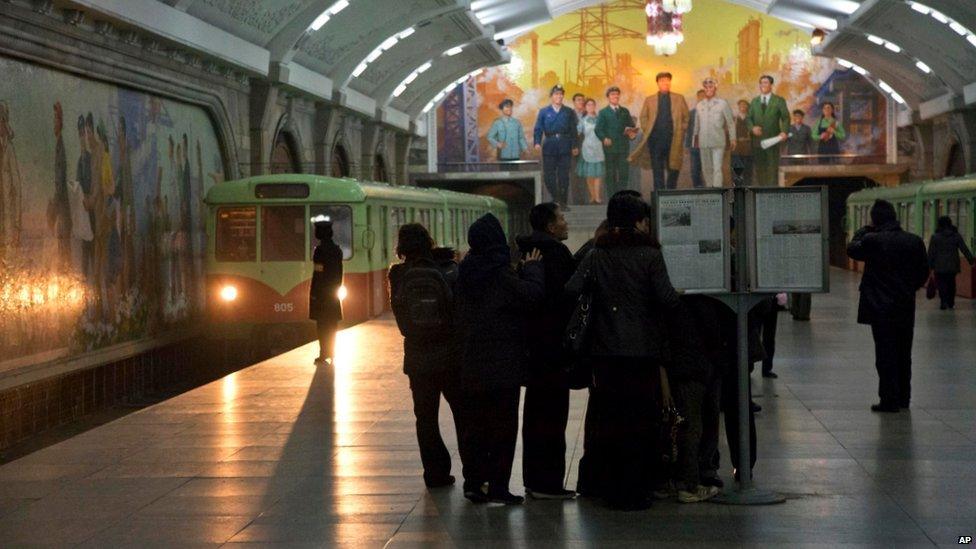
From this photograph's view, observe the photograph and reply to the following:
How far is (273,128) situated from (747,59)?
24.0 metres

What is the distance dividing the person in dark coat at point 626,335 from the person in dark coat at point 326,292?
27.2 ft

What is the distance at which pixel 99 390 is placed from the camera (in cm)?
1862

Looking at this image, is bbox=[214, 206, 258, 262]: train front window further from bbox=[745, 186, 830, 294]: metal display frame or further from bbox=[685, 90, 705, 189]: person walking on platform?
bbox=[685, 90, 705, 189]: person walking on platform

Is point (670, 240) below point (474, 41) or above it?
below

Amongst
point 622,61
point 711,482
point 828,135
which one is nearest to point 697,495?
point 711,482

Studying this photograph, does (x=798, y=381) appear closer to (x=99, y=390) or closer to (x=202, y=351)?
(x=99, y=390)

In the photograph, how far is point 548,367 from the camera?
8.07 meters

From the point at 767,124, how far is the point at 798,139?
1105 mm

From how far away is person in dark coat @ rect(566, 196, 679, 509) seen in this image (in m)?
7.70

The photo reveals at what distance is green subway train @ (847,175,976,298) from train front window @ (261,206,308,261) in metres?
13.0

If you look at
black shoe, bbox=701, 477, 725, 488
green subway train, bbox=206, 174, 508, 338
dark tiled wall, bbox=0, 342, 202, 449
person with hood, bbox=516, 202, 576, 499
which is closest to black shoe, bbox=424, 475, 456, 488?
person with hood, bbox=516, 202, 576, 499

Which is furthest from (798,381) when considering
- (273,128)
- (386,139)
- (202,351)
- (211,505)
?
(386,139)

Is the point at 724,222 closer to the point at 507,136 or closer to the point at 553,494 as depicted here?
the point at 553,494

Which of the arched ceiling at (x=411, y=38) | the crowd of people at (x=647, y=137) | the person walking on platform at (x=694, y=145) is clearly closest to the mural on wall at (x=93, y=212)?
the arched ceiling at (x=411, y=38)
